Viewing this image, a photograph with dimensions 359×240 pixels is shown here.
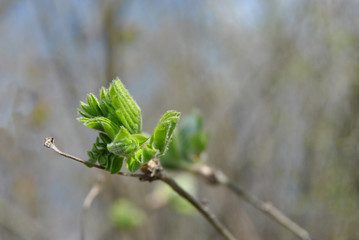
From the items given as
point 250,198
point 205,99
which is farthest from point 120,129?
point 205,99

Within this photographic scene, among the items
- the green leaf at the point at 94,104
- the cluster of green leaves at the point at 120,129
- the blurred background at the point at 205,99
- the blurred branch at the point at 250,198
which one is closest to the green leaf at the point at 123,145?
the cluster of green leaves at the point at 120,129

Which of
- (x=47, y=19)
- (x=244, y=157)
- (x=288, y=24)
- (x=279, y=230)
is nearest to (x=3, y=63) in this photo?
(x=47, y=19)

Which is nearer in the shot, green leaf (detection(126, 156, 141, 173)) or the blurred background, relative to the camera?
green leaf (detection(126, 156, 141, 173))

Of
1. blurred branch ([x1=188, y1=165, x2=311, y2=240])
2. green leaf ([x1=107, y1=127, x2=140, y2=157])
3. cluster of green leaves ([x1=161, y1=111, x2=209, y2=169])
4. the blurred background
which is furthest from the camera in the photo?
the blurred background

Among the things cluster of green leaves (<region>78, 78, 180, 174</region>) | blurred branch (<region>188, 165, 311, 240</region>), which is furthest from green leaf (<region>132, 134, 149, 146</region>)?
blurred branch (<region>188, 165, 311, 240</region>)

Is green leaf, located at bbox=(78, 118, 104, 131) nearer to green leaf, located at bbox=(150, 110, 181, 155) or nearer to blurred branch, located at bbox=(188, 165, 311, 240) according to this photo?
green leaf, located at bbox=(150, 110, 181, 155)

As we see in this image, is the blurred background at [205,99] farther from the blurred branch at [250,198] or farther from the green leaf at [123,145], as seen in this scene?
the green leaf at [123,145]

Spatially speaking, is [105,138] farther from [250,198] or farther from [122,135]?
[250,198]
